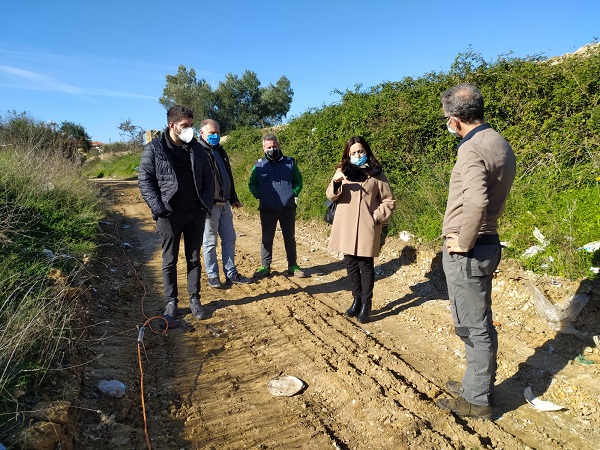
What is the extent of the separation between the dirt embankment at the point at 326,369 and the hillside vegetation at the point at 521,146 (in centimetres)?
57

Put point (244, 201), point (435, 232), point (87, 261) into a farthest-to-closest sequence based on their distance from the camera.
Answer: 1. point (244, 201)
2. point (435, 232)
3. point (87, 261)

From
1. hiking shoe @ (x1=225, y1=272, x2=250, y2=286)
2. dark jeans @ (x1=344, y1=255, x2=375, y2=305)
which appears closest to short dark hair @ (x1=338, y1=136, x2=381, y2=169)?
dark jeans @ (x1=344, y1=255, x2=375, y2=305)

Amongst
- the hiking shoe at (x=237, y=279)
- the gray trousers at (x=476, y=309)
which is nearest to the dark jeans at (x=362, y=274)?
the gray trousers at (x=476, y=309)

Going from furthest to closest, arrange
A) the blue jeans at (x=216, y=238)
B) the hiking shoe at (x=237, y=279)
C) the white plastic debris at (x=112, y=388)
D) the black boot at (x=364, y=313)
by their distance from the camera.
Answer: the hiking shoe at (x=237, y=279)
the blue jeans at (x=216, y=238)
the black boot at (x=364, y=313)
the white plastic debris at (x=112, y=388)

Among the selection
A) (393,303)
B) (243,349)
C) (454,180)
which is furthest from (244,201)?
(454,180)

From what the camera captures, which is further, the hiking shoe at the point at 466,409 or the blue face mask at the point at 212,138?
the blue face mask at the point at 212,138

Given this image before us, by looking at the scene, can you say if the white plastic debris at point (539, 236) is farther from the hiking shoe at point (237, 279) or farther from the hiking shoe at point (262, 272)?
the hiking shoe at point (237, 279)

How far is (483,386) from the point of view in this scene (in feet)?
9.19

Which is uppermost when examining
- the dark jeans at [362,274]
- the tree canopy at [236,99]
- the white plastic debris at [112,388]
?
the tree canopy at [236,99]

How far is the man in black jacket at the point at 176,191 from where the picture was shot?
4.14m

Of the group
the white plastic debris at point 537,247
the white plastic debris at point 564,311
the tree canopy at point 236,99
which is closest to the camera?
the white plastic debris at point 564,311

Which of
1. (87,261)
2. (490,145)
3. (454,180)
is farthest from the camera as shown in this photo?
(87,261)

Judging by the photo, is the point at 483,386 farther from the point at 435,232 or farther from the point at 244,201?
the point at 244,201

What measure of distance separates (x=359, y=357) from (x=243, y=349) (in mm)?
1102
